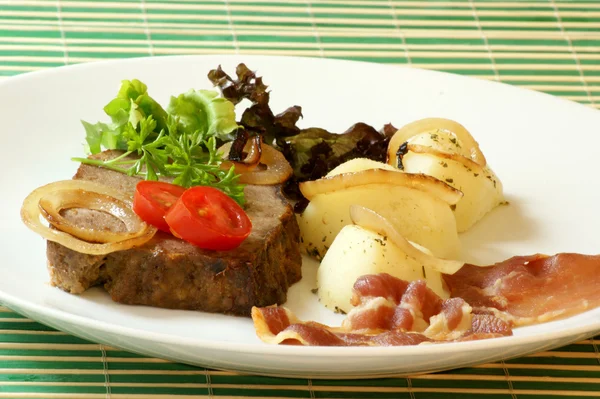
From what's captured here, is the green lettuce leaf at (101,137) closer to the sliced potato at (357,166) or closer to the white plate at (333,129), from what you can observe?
the white plate at (333,129)

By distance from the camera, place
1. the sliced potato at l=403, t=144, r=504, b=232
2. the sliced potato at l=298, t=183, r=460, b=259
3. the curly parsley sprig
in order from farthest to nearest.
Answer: the sliced potato at l=403, t=144, r=504, b=232 → the sliced potato at l=298, t=183, r=460, b=259 → the curly parsley sprig

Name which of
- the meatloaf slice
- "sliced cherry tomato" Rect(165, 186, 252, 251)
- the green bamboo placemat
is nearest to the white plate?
the meatloaf slice

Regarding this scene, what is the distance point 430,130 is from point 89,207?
1.97 meters

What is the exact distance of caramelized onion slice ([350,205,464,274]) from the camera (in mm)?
4877

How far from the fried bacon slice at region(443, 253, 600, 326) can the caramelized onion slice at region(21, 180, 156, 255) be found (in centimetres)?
149

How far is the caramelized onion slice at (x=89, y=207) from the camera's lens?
15.5ft

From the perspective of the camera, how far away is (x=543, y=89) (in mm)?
7680

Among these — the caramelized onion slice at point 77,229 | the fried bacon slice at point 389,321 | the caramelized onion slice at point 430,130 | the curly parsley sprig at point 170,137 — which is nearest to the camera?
the fried bacon slice at point 389,321

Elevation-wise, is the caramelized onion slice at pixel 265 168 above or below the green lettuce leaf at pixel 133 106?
below

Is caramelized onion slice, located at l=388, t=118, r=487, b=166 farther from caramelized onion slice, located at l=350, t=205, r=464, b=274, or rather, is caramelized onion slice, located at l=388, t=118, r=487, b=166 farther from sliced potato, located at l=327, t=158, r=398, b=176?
caramelized onion slice, located at l=350, t=205, r=464, b=274

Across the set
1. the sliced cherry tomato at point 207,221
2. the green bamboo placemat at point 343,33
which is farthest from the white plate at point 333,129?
the green bamboo placemat at point 343,33

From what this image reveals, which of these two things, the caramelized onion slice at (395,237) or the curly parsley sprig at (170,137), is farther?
the curly parsley sprig at (170,137)

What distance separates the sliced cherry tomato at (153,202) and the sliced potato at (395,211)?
0.81 meters

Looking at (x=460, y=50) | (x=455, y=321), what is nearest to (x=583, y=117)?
(x=460, y=50)
